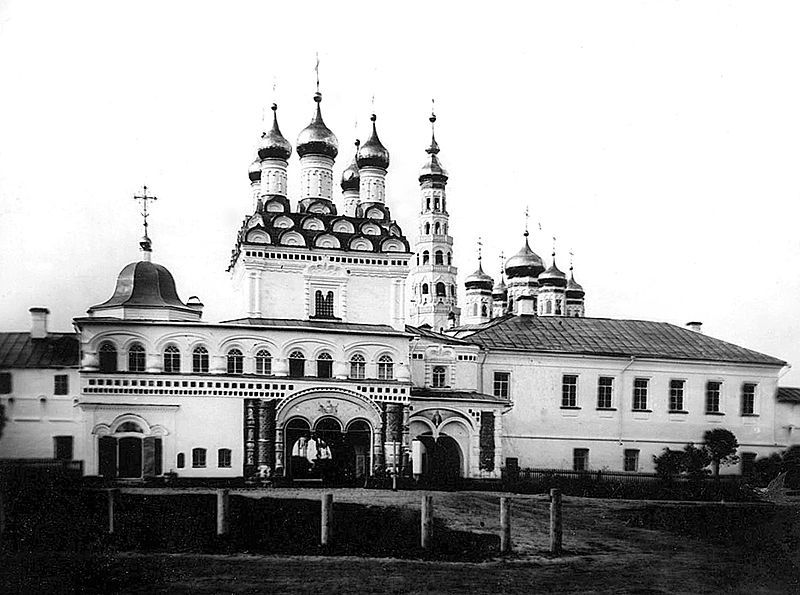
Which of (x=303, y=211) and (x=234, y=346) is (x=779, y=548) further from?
(x=303, y=211)

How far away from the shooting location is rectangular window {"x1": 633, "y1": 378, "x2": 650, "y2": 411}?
1287 inches

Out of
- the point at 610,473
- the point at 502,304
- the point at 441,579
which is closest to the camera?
the point at 441,579

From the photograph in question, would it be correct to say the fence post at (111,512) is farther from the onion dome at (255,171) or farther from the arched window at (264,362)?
the onion dome at (255,171)

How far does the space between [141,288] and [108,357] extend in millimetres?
2422

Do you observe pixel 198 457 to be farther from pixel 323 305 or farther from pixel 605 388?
pixel 605 388

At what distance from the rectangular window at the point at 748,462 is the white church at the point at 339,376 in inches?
5.4

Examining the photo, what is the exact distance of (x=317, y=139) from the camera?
31.1 m

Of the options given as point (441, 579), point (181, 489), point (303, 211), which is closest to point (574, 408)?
point (303, 211)

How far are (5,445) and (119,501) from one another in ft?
13.1

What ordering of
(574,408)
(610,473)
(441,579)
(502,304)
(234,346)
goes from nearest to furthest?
1. (441,579)
2. (234,346)
3. (610,473)
4. (574,408)
5. (502,304)

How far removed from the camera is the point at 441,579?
16312 mm

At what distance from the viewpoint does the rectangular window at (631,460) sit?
1273 inches

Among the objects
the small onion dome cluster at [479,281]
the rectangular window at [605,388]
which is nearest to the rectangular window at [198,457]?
the rectangular window at [605,388]

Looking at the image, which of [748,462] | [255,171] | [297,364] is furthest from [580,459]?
[255,171]
